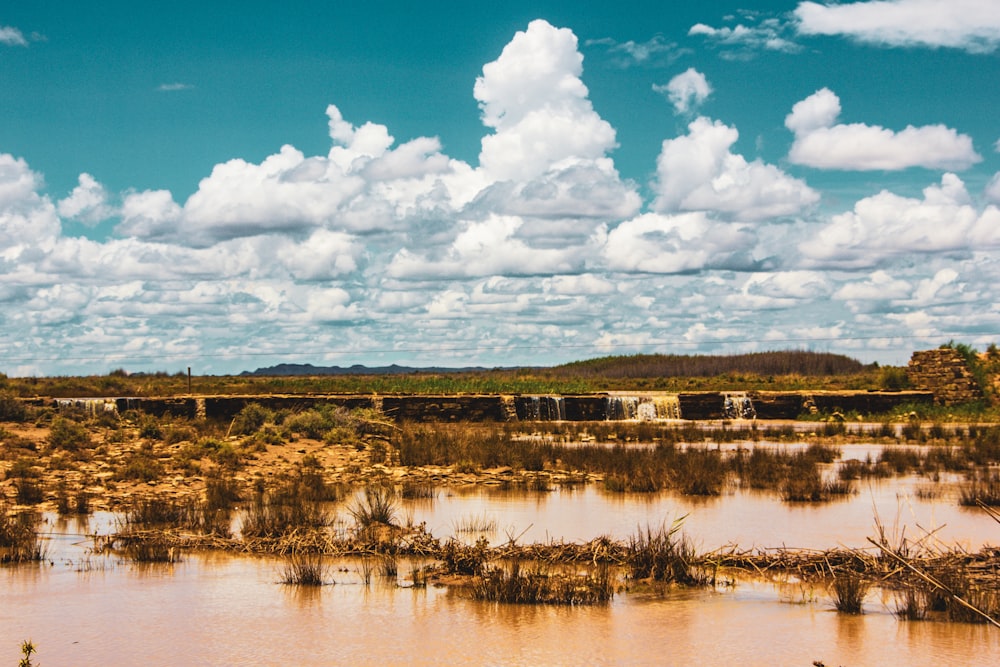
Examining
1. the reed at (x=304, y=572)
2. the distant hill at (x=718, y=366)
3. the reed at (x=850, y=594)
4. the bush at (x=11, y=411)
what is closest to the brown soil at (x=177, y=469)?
the bush at (x=11, y=411)

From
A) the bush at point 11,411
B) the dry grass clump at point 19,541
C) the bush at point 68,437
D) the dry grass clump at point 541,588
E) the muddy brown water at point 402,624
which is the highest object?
the bush at point 11,411

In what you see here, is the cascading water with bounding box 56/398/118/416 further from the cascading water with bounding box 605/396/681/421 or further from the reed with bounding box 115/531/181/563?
the reed with bounding box 115/531/181/563

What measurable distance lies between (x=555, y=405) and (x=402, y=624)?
3461 centimetres

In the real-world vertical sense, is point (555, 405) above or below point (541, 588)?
above

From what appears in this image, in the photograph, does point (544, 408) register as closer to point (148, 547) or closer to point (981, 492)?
point (981, 492)

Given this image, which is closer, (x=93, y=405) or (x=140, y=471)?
(x=140, y=471)

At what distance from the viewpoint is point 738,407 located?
44.6 meters

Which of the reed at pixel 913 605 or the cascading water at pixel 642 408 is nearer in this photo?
the reed at pixel 913 605

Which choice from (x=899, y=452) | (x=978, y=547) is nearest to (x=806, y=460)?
(x=899, y=452)

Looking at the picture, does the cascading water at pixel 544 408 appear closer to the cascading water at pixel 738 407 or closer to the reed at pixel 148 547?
the cascading water at pixel 738 407

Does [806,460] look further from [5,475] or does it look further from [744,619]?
[5,475]

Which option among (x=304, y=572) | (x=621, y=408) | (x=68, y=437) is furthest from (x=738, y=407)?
(x=304, y=572)

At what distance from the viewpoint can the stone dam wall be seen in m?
39.8

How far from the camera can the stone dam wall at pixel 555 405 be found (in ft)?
131
